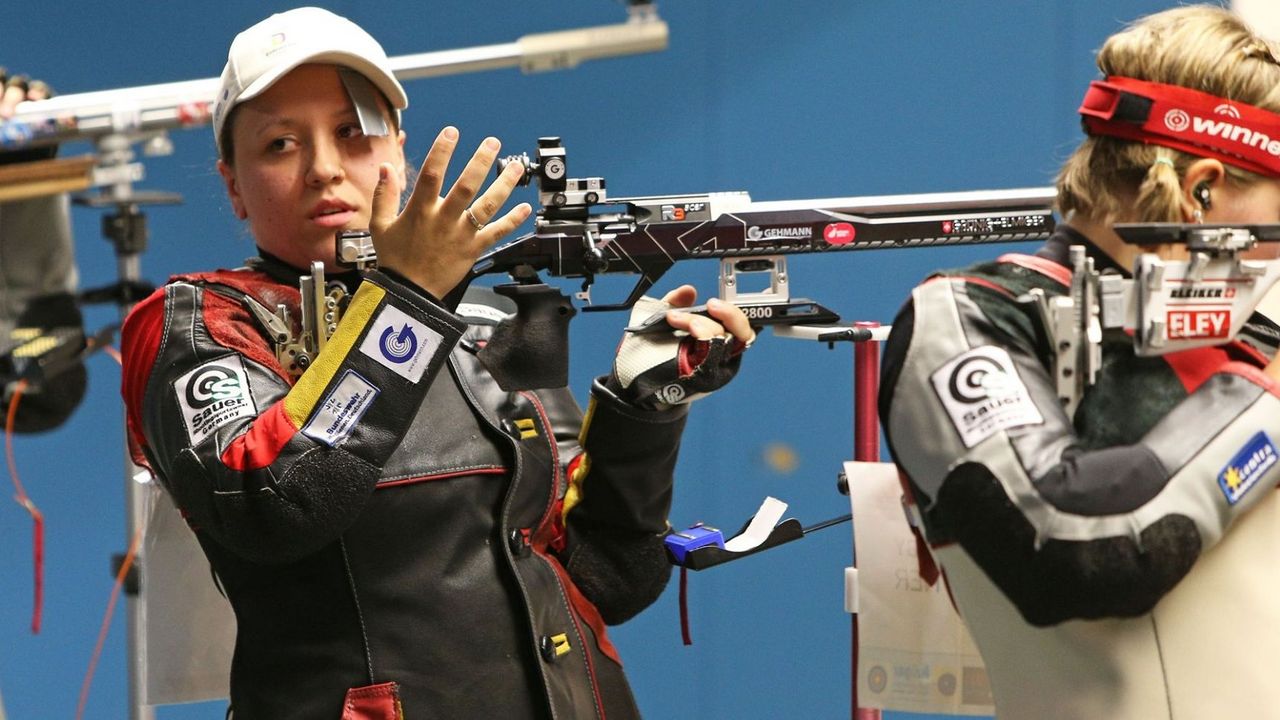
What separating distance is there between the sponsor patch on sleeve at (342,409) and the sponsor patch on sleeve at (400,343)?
0.03m

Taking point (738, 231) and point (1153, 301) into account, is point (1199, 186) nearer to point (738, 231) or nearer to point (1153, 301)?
point (1153, 301)

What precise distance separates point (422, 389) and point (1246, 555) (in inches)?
29.1

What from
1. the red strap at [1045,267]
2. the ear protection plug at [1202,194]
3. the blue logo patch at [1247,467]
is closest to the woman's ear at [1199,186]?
the ear protection plug at [1202,194]

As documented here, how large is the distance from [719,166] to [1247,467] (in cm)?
200

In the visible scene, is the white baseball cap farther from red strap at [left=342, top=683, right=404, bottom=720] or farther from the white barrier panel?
→ the white barrier panel

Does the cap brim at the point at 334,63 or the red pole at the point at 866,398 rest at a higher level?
the cap brim at the point at 334,63

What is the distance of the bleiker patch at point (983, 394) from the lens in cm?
125

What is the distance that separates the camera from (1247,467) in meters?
1.24

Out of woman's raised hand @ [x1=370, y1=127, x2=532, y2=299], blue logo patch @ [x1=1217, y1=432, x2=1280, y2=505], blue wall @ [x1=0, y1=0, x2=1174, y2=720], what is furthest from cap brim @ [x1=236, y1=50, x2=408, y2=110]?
blue wall @ [x1=0, y1=0, x2=1174, y2=720]

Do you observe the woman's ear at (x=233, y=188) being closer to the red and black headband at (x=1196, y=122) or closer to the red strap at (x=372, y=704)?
the red strap at (x=372, y=704)

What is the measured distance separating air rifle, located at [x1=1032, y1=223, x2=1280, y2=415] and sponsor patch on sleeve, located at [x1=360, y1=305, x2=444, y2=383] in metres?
0.55

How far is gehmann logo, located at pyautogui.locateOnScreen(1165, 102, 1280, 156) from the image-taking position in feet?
4.32

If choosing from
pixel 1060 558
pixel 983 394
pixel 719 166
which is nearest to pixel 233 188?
pixel 983 394

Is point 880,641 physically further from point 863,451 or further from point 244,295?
point 244,295
